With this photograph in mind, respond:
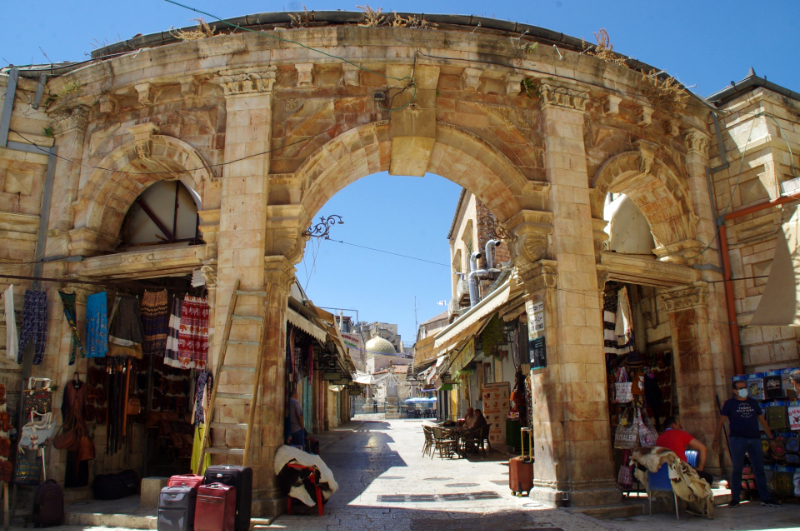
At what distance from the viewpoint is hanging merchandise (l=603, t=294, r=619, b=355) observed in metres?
10.3

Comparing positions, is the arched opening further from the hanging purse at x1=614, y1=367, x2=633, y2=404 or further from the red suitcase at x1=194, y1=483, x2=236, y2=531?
the hanging purse at x1=614, y1=367, x2=633, y2=404

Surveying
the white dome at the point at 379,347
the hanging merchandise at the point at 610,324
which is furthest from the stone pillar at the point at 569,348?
the white dome at the point at 379,347

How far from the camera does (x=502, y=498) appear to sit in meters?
7.91

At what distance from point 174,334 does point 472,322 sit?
5.33 m

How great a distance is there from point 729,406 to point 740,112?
5.44m

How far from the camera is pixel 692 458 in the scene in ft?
23.8

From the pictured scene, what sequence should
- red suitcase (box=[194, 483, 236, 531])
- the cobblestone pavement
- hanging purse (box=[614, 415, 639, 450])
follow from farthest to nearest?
1. hanging purse (box=[614, 415, 639, 450])
2. the cobblestone pavement
3. red suitcase (box=[194, 483, 236, 531])

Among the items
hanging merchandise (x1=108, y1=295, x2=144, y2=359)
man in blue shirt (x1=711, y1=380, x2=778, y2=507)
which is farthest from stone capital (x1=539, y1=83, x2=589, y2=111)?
hanging merchandise (x1=108, y1=295, x2=144, y2=359)

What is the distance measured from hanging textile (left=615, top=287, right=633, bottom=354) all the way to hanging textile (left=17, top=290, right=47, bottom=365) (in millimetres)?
9637

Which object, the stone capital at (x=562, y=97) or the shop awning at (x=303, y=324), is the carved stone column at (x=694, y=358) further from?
the shop awning at (x=303, y=324)

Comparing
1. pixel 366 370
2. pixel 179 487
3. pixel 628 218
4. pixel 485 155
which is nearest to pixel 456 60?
pixel 485 155

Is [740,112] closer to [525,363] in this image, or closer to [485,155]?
[485,155]

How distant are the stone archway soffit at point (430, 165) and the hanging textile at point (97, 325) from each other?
3443 millimetres

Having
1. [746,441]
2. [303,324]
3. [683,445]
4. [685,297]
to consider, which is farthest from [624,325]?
[303,324]
